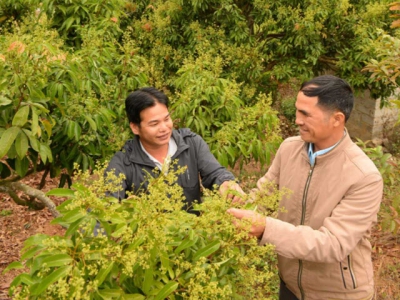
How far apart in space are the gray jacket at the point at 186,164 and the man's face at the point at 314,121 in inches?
22.1

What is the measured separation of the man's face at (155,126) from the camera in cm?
223

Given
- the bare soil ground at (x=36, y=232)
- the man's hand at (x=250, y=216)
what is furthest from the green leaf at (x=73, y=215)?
the bare soil ground at (x=36, y=232)

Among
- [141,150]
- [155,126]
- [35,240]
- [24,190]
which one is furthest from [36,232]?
[35,240]

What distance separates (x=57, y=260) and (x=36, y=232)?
5.06 metres

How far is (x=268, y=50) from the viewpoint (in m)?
6.27

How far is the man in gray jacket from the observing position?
7.30ft

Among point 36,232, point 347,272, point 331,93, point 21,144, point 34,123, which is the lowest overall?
point 36,232

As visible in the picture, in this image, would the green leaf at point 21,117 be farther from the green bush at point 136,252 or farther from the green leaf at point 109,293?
→ the green leaf at point 109,293

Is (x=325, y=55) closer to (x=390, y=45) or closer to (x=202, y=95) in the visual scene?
(x=390, y=45)

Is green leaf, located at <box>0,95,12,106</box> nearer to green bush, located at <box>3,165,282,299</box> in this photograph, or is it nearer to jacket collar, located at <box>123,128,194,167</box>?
jacket collar, located at <box>123,128,194,167</box>

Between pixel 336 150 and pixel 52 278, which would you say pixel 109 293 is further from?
pixel 336 150

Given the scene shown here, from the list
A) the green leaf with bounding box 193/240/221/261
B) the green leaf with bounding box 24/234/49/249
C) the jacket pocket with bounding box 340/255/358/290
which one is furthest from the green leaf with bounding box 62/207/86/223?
the jacket pocket with bounding box 340/255/358/290

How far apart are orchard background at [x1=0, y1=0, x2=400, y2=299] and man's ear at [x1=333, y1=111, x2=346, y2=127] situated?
97 cm

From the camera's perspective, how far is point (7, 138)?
1.98m
